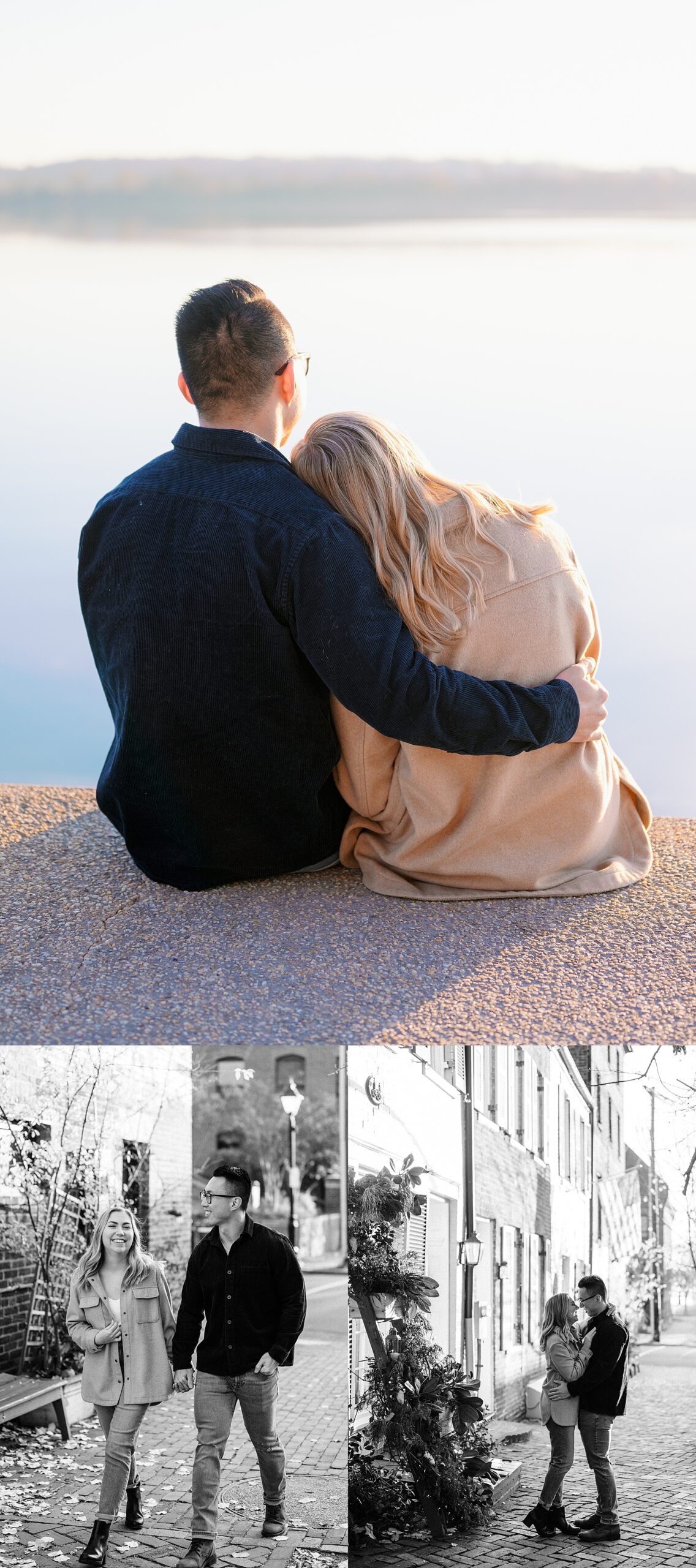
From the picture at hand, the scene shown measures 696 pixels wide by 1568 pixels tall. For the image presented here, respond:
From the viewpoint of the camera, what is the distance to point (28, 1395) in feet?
10.4

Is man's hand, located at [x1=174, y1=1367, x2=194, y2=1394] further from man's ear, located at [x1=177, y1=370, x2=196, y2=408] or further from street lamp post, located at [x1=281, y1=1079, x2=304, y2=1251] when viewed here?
man's ear, located at [x1=177, y1=370, x2=196, y2=408]

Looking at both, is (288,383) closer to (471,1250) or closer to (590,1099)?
(590,1099)

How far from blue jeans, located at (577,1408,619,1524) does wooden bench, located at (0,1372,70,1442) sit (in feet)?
3.73

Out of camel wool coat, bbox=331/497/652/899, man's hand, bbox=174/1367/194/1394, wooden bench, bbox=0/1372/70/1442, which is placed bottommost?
wooden bench, bbox=0/1372/70/1442

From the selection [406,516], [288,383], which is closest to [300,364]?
[288,383]

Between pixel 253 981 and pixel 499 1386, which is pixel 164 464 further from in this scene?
pixel 499 1386

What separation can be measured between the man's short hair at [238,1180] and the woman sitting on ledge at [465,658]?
4.49 feet

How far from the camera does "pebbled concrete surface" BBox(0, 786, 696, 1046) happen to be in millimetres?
3529

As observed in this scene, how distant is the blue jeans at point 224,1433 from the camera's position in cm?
307

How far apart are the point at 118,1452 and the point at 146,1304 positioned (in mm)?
308

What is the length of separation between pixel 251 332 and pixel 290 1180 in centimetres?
244

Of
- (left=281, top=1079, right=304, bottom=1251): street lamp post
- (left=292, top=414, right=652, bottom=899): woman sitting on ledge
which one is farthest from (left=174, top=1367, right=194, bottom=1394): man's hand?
(left=292, top=414, right=652, bottom=899): woman sitting on ledge

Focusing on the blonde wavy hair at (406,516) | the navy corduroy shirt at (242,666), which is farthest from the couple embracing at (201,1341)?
the blonde wavy hair at (406,516)

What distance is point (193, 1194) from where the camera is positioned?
129 inches
